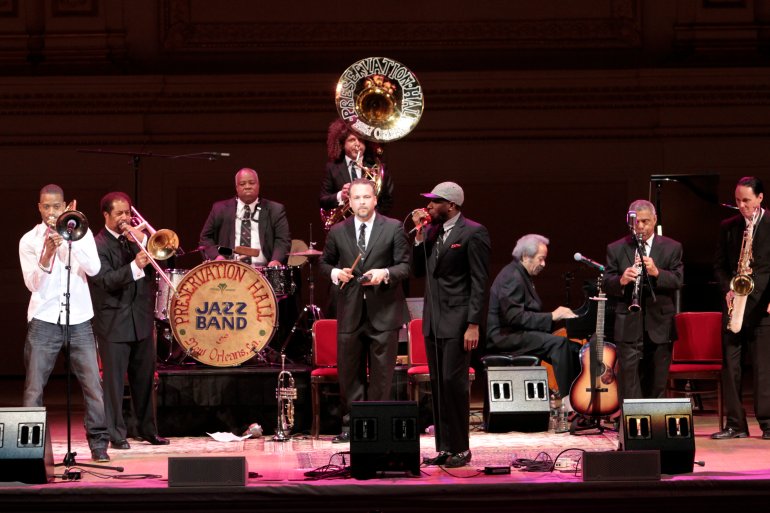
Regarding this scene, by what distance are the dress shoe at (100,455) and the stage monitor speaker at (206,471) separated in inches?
49.6

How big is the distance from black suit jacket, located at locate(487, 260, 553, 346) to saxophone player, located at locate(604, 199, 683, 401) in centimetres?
81

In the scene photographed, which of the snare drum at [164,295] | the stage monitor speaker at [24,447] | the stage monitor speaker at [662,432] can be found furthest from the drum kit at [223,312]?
the stage monitor speaker at [662,432]

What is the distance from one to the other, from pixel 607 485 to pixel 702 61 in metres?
7.52

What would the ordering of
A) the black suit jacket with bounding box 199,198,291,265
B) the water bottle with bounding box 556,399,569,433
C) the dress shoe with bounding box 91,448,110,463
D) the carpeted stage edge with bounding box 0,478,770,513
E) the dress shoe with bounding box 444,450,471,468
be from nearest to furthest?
1. the carpeted stage edge with bounding box 0,478,770,513
2. the dress shoe with bounding box 444,450,471,468
3. the dress shoe with bounding box 91,448,110,463
4. the water bottle with bounding box 556,399,569,433
5. the black suit jacket with bounding box 199,198,291,265

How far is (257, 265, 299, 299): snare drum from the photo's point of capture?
9.12 metres

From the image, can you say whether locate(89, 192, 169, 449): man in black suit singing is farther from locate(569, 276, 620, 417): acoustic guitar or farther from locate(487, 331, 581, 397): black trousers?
locate(569, 276, 620, 417): acoustic guitar

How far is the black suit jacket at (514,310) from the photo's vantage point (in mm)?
9125

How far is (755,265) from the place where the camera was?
8.53m

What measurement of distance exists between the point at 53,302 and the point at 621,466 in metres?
3.58

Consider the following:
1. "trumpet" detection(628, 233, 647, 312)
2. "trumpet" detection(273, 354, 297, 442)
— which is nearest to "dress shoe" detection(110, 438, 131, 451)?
"trumpet" detection(273, 354, 297, 442)

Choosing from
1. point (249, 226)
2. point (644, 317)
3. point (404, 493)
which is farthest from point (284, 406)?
point (644, 317)

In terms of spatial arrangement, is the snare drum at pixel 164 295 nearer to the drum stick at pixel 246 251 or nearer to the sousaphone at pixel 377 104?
the drum stick at pixel 246 251

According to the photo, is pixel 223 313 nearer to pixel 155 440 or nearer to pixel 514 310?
pixel 155 440

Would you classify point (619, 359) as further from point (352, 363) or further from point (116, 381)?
point (116, 381)
